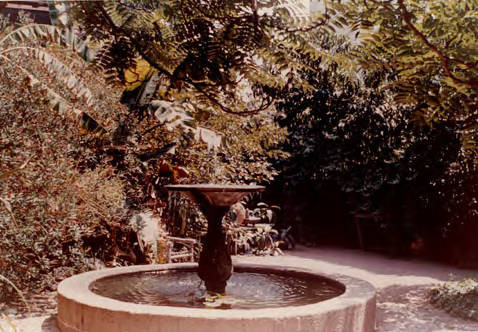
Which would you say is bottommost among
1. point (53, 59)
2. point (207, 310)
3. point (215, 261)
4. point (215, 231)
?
point (207, 310)

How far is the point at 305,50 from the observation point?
2150 mm

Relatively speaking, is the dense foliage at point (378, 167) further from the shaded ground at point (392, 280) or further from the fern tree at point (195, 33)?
the fern tree at point (195, 33)

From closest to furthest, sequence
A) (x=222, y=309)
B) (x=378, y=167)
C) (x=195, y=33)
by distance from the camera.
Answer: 1. (x=195, y=33)
2. (x=222, y=309)
3. (x=378, y=167)

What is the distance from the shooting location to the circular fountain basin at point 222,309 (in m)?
3.60

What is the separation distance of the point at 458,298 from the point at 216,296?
326cm

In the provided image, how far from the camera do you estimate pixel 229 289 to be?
5.73m

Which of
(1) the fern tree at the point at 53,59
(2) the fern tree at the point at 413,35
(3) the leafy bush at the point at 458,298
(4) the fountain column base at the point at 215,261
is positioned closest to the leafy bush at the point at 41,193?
(1) the fern tree at the point at 53,59

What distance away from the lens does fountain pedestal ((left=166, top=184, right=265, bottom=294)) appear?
16.3 feet

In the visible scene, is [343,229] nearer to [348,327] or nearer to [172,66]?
[348,327]

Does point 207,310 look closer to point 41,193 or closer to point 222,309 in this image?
point 222,309

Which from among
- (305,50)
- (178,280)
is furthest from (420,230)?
(305,50)

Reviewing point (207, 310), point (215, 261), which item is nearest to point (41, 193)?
point (215, 261)

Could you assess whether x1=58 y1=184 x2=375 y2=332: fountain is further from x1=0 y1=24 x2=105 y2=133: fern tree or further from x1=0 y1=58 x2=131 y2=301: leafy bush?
x1=0 y1=24 x2=105 y2=133: fern tree

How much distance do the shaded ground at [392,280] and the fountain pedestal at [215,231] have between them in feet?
5.45
